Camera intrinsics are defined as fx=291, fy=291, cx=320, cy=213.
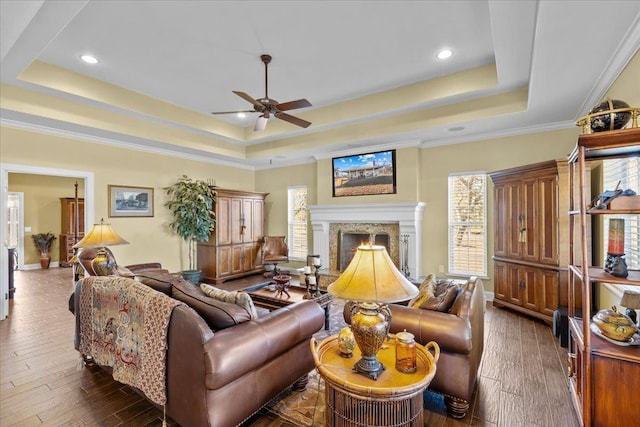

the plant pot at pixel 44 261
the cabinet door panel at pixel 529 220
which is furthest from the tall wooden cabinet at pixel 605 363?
the plant pot at pixel 44 261

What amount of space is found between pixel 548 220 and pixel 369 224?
2945mm

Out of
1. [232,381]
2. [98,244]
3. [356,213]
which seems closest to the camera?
[232,381]

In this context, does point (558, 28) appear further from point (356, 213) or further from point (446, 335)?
point (356, 213)

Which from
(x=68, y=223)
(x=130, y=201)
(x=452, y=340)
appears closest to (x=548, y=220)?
(x=452, y=340)

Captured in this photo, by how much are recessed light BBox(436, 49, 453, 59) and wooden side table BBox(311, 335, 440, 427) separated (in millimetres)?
3469

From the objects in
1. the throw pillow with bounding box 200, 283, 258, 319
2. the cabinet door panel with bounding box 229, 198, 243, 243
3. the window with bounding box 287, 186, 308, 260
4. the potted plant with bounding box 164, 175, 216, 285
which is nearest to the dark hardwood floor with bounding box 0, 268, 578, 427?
the throw pillow with bounding box 200, 283, 258, 319

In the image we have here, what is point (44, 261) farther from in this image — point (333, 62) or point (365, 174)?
point (333, 62)

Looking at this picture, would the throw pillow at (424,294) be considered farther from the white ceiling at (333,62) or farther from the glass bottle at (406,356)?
the white ceiling at (333,62)

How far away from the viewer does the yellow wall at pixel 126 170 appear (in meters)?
4.34

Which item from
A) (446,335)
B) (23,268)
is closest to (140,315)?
(446,335)

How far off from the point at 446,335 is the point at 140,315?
2.14 metres

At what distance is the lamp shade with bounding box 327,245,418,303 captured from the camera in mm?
1561

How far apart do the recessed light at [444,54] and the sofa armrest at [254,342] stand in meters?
3.36

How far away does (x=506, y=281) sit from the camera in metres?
4.34
